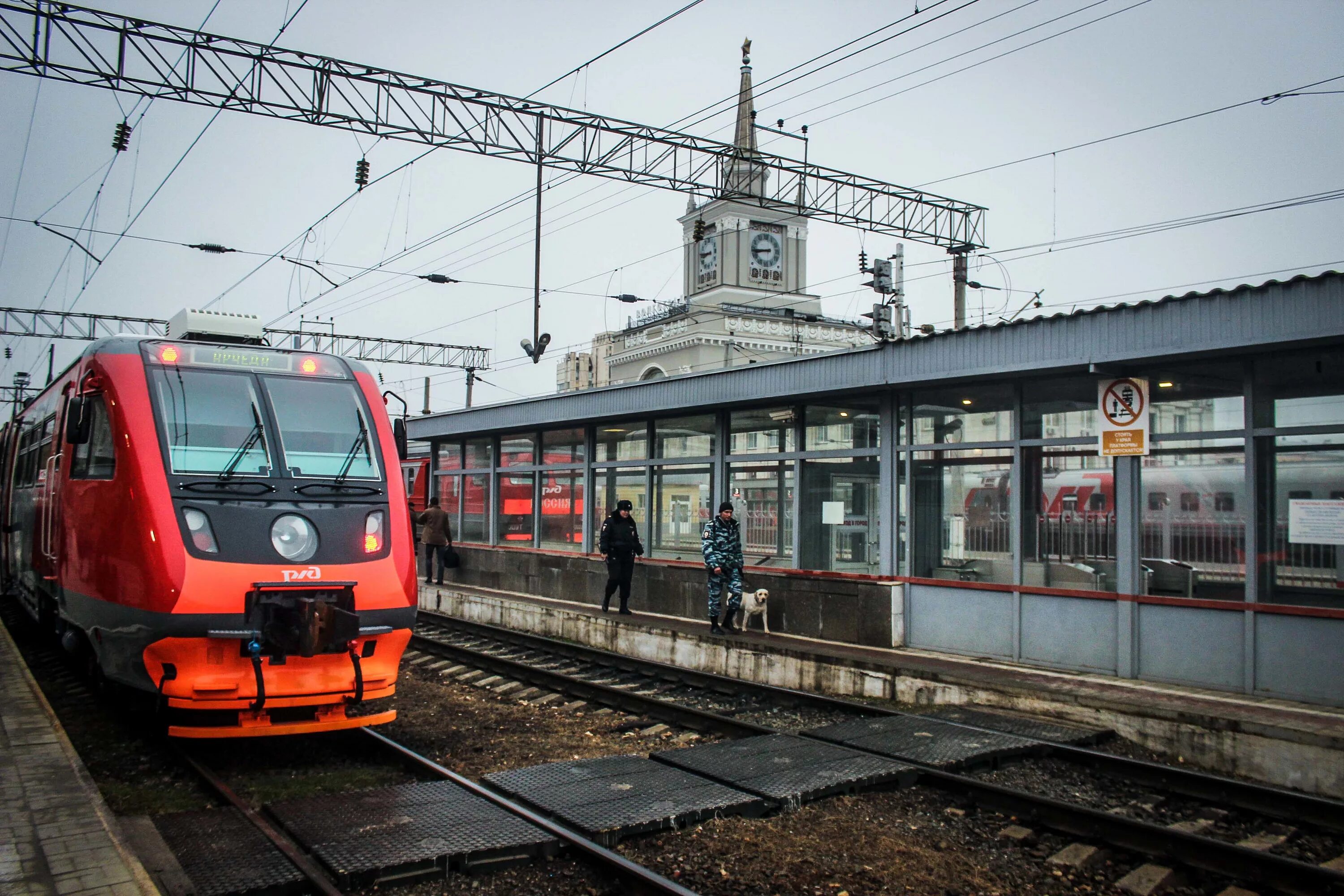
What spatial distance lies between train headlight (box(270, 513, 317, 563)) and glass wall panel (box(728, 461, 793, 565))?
748 cm

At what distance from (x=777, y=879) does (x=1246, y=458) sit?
6454mm

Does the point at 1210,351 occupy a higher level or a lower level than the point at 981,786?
higher

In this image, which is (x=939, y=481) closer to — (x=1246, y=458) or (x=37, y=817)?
(x=1246, y=458)

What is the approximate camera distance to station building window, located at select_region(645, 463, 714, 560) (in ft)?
49.8

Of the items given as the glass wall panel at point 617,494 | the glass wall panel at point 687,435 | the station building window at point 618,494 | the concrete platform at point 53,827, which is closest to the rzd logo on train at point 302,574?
the concrete platform at point 53,827

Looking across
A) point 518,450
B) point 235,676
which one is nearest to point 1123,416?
point 235,676

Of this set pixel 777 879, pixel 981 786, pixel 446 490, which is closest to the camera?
pixel 777 879

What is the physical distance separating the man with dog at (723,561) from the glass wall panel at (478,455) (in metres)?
8.50

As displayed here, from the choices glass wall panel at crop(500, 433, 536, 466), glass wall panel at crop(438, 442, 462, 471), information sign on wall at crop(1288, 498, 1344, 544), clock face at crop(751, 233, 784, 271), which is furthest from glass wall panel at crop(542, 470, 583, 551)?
clock face at crop(751, 233, 784, 271)

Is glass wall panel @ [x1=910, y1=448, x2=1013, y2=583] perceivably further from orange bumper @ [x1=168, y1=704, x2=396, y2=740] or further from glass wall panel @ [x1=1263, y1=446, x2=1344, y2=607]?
orange bumper @ [x1=168, y1=704, x2=396, y2=740]

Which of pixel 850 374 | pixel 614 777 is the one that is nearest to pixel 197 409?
→ pixel 614 777

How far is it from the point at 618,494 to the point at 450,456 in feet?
22.3

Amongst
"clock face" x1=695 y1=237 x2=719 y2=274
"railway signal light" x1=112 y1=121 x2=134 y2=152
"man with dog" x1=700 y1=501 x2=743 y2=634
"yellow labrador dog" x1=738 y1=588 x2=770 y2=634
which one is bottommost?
"yellow labrador dog" x1=738 y1=588 x2=770 y2=634

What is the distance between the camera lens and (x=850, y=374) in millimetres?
12211
